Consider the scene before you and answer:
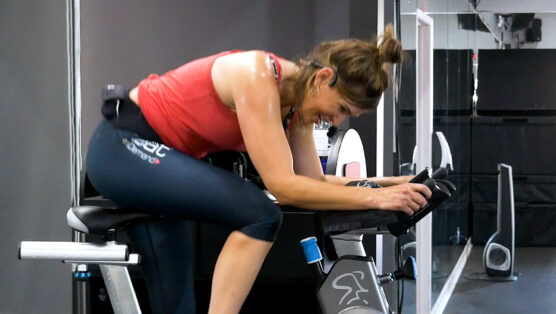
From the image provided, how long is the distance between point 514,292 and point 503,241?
615 mm

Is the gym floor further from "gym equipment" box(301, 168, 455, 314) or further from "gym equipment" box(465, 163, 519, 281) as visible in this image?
"gym equipment" box(301, 168, 455, 314)

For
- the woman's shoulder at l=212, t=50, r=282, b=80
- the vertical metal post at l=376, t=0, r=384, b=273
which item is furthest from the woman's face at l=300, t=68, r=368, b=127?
the vertical metal post at l=376, t=0, r=384, b=273

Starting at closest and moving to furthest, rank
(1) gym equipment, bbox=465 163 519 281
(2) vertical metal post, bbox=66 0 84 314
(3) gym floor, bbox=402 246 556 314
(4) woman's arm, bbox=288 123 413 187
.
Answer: (4) woman's arm, bbox=288 123 413 187, (2) vertical metal post, bbox=66 0 84 314, (3) gym floor, bbox=402 246 556 314, (1) gym equipment, bbox=465 163 519 281

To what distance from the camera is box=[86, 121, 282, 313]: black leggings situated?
1.62 m

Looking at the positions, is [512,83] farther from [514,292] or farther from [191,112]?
[191,112]

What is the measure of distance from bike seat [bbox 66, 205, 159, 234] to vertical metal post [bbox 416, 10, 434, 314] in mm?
2546

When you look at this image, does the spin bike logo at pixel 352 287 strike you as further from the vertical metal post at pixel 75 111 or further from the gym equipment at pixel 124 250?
the vertical metal post at pixel 75 111

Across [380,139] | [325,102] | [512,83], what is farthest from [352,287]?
[512,83]

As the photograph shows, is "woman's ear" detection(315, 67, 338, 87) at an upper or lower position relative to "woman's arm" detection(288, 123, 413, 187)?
upper

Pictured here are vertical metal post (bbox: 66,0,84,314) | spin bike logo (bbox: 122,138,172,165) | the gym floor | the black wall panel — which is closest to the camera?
spin bike logo (bbox: 122,138,172,165)

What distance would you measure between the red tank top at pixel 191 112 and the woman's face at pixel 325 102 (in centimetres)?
9

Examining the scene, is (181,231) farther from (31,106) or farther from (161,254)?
(31,106)

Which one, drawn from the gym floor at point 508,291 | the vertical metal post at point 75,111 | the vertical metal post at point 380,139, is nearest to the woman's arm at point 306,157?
the vertical metal post at point 380,139

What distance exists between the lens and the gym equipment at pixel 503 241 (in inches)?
245
